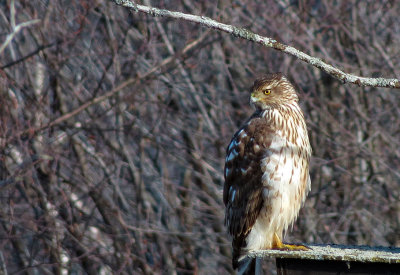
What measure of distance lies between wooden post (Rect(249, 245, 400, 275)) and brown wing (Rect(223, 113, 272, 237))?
1.20 metres

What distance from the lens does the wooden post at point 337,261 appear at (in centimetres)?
325

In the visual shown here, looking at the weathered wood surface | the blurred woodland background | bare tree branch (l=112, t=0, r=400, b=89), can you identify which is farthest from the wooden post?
the blurred woodland background

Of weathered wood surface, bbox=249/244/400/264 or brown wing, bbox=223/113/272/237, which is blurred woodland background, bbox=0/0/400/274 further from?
weathered wood surface, bbox=249/244/400/264

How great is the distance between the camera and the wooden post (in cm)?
325

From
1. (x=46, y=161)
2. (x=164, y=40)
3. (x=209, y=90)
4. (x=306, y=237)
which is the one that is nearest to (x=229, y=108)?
(x=209, y=90)

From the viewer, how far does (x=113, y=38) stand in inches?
327

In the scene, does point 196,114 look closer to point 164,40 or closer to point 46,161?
point 164,40

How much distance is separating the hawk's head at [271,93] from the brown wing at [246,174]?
12 centimetres

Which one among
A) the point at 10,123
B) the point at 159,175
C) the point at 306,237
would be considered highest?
the point at 10,123

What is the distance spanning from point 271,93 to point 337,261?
6.32 feet

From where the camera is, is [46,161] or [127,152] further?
[127,152]

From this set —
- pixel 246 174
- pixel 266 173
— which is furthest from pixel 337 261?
pixel 246 174

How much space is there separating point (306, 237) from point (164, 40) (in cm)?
304

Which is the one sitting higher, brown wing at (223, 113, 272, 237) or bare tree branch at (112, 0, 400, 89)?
A: bare tree branch at (112, 0, 400, 89)
